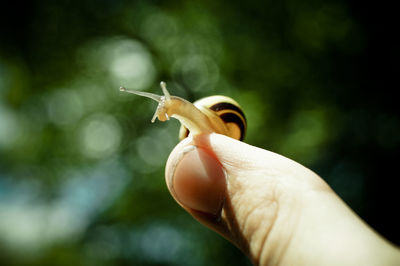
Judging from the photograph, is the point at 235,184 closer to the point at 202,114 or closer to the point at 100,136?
the point at 202,114

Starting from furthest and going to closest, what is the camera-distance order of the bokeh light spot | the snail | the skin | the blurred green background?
the bokeh light spot < the blurred green background < the snail < the skin

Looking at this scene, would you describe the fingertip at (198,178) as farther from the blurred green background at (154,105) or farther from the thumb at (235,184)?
the blurred green background at (154,105)

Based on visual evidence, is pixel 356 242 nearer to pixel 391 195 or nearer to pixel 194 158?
pixel 194 158

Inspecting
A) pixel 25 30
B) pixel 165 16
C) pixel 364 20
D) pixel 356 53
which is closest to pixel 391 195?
pixel 356 53

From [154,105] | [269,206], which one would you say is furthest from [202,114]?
[154,105]

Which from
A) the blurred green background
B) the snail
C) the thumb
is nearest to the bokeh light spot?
the blurred green background

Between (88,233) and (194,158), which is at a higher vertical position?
(194,158)

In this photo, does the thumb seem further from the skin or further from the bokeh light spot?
the bokeh light spot
